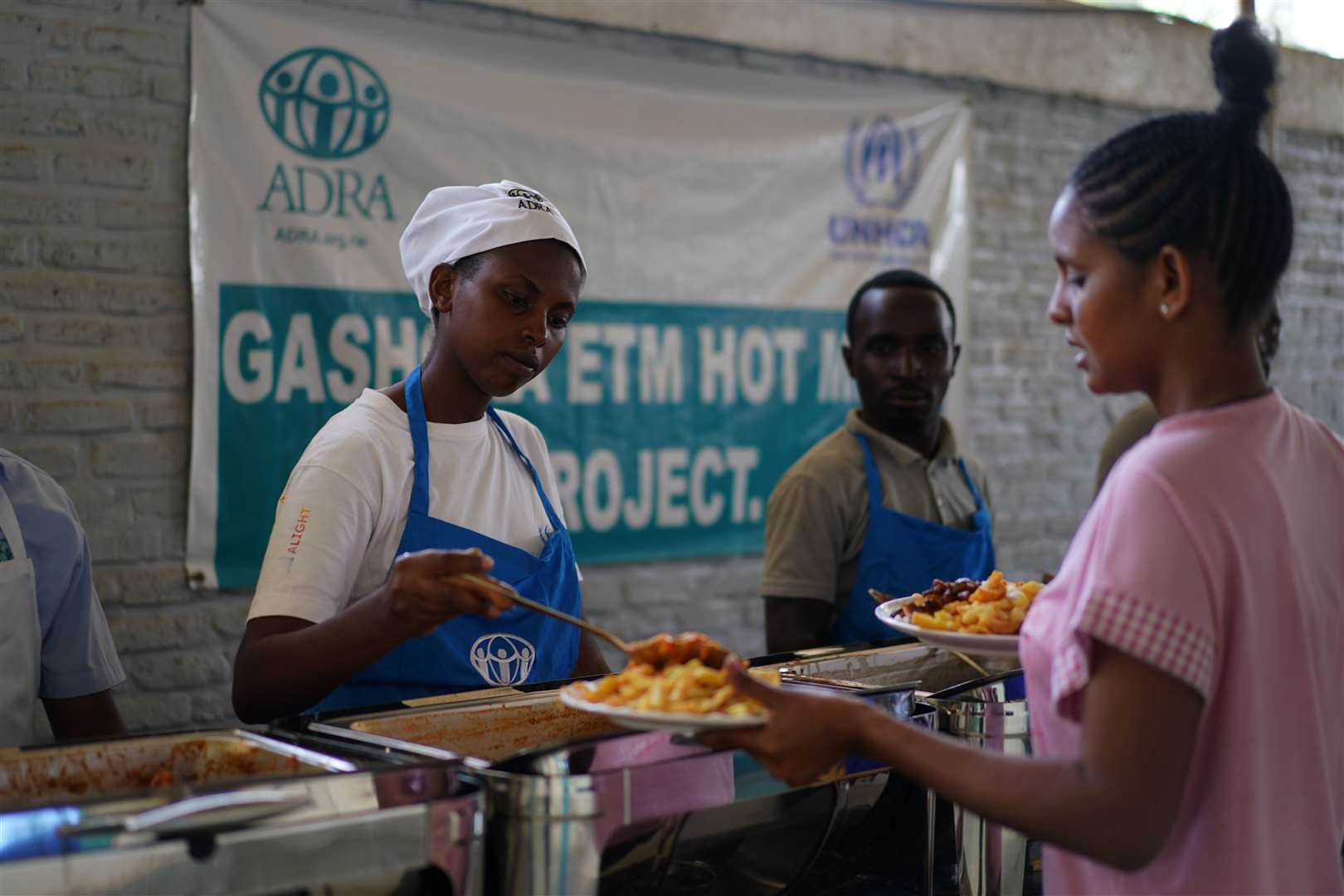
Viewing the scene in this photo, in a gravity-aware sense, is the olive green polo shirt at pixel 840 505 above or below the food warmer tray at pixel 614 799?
above

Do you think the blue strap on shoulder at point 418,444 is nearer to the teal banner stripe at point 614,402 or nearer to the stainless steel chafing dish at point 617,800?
the stainless steel chafing dish at point 617,800

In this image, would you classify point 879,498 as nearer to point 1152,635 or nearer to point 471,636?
point 471,636

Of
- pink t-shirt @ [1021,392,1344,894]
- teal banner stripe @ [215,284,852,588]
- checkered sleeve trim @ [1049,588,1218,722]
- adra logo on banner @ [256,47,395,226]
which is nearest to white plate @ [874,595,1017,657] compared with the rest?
pink t-shirt @ [1021,392,1344,894]

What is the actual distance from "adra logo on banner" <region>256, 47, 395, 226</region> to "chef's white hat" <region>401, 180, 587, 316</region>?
1307 millimetres

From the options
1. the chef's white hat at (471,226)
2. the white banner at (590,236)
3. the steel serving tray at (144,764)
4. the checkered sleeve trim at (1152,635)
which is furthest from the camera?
the white banner at (590,236)

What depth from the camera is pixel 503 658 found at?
1.88 metres

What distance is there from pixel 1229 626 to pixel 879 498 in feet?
5.28

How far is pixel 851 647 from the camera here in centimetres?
208

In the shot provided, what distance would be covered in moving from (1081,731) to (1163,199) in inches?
17.9

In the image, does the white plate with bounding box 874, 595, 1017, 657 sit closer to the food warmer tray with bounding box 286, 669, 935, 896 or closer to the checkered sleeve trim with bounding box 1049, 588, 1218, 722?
the food warmer tray with bounding box 286, 669, 935, 896

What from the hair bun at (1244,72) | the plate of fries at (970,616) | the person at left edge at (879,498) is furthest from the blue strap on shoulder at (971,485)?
the hair bun at (1244,72)

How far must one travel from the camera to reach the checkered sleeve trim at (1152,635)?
1.00 m

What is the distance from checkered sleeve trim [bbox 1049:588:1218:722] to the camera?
997mm

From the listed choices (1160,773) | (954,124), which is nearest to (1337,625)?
(1160,773)
